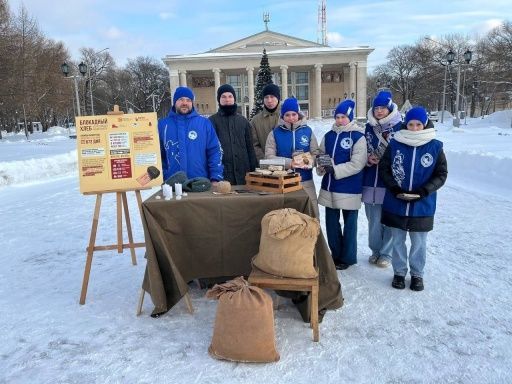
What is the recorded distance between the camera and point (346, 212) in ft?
15.2

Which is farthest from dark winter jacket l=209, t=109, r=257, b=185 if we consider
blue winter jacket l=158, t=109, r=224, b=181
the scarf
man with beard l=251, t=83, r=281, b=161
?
the scarf

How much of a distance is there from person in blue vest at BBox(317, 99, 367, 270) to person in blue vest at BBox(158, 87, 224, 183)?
1185 millimetres

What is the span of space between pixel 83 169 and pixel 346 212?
2.77 meters

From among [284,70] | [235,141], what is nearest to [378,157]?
[235,141]

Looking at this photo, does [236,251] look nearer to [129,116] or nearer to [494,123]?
[129,116]

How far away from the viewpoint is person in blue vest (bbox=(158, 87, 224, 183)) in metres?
4.39

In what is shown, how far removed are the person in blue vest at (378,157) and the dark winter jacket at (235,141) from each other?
142 centimetres

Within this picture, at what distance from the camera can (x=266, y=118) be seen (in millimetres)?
5422

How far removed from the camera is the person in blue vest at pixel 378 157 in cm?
449

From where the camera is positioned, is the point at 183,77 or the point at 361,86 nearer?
the point at 361,86

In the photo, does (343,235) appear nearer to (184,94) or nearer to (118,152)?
(184,94)

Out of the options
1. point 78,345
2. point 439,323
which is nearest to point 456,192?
point 439,323

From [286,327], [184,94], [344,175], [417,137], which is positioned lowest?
[286,327]

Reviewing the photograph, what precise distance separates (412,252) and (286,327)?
1562mm
